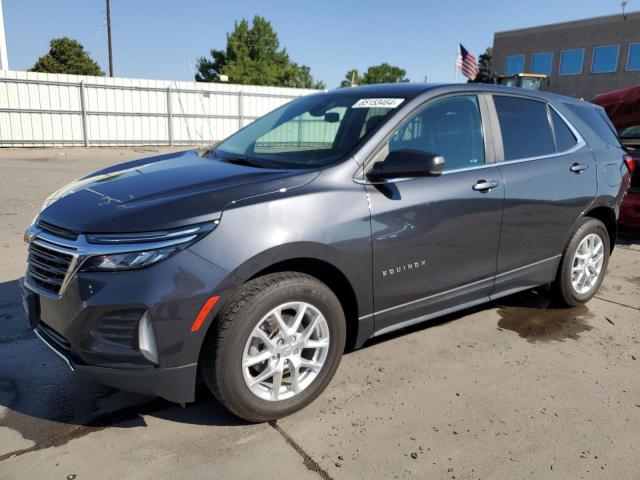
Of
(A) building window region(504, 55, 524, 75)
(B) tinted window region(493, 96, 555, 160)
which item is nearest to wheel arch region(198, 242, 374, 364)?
(B) tinted window region(493, 96, 555, 160)

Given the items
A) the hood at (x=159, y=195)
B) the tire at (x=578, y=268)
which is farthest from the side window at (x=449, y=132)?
the tire at (x=578, y=268)

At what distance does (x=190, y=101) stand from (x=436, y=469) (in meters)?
21.4

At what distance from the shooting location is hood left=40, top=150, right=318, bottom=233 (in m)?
2.38

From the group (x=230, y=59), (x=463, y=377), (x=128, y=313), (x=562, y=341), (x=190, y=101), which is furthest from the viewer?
(x=230, y=59)

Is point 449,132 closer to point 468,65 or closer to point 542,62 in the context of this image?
point 468,65

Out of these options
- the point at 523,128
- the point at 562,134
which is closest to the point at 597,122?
the point at 562,134

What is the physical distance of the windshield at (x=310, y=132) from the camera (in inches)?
121

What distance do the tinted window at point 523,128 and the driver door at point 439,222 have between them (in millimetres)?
222

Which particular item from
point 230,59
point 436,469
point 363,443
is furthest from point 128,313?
point 230,59

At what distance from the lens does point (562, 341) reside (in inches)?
150

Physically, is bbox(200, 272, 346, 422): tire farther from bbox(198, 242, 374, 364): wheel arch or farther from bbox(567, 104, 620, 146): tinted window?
bbox(567, 104, 620, 146): tinted window

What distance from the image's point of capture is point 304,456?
249 centimetres

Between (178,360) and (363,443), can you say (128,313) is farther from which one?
(363,443)

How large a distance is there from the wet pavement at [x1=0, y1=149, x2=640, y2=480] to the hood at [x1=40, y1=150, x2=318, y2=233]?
3.49ft
